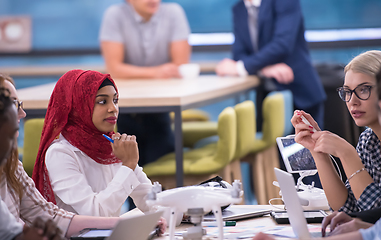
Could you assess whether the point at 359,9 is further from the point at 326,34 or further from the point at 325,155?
the point at 325,155

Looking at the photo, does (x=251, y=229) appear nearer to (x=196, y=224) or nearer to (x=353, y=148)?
(x=196, y=224)

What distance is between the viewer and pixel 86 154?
65.7 inches

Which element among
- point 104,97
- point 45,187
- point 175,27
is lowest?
point 45,187

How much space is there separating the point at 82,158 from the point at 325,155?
807 mm

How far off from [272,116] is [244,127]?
391mm

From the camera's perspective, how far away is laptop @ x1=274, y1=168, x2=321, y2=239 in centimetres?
114

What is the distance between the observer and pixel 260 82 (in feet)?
13.0

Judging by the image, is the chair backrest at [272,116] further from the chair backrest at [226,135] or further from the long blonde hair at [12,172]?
the long blonde hair at [12,172]

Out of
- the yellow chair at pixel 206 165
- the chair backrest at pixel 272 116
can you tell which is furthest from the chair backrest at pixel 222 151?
the chair backrest at pixel 272 116

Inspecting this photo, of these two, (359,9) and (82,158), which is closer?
(82,158)

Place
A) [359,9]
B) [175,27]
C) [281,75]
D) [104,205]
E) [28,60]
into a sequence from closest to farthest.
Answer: [104,205] → [281,75] → [175,27] → [359,9] → [28,60]

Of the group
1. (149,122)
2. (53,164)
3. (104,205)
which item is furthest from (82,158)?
(149,122)

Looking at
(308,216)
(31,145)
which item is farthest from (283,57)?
(308,216)

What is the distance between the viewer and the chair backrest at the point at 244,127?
3.06 metres
